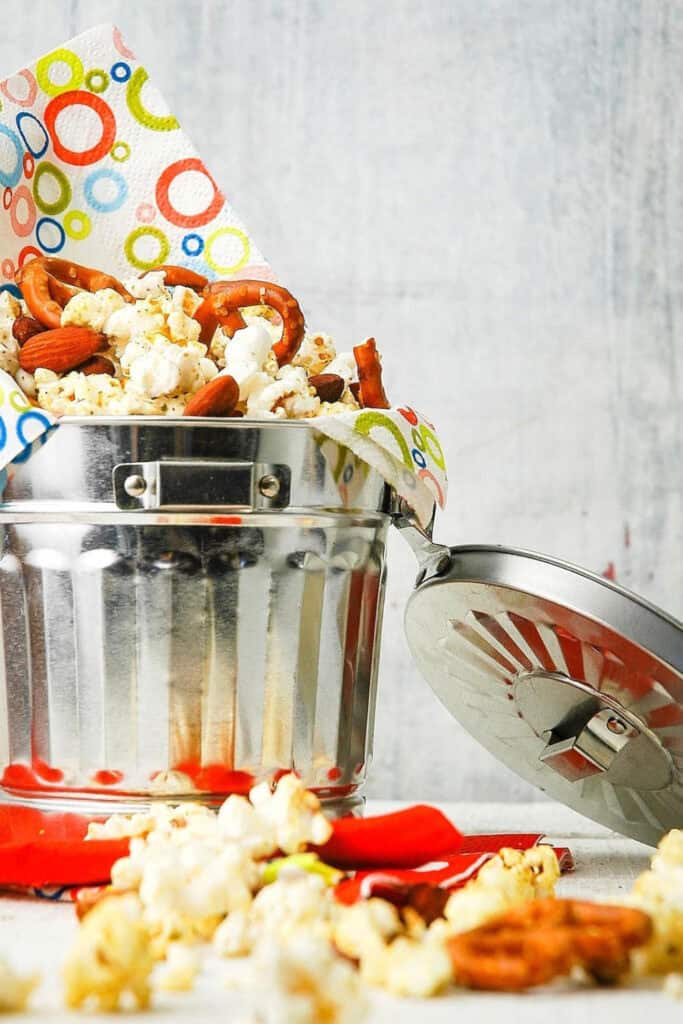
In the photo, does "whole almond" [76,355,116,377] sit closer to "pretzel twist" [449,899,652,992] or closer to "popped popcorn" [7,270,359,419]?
"popped popcorn" [7,270,359,419]

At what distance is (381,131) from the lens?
1.47 meters

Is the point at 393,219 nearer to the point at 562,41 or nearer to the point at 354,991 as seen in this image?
the point at 562,41

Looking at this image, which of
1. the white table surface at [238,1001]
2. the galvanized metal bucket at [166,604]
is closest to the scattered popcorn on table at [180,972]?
the white table surface at [238,1001]

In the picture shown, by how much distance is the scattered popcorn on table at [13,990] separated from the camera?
0.53 meters

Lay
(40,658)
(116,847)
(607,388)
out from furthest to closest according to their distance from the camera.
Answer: (607,388) < (40,658) < (116,847)

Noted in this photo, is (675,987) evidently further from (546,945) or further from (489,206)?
(489,206)

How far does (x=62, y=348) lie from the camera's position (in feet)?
2.80

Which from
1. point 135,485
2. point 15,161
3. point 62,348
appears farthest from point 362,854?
point 15,161

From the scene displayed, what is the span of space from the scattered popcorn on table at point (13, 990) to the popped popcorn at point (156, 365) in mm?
390

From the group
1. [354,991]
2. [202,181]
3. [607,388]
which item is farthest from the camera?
[607,388]

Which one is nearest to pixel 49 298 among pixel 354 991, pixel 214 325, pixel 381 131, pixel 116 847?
pixel 214 325

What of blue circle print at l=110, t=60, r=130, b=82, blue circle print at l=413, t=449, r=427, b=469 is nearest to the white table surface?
blue circle print at l=413, t=449, r=427, b=469

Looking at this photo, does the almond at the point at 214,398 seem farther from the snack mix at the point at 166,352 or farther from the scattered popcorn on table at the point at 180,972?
the scattered popcorn on table at the point at 180,972

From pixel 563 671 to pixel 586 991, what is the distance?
1.05ft
